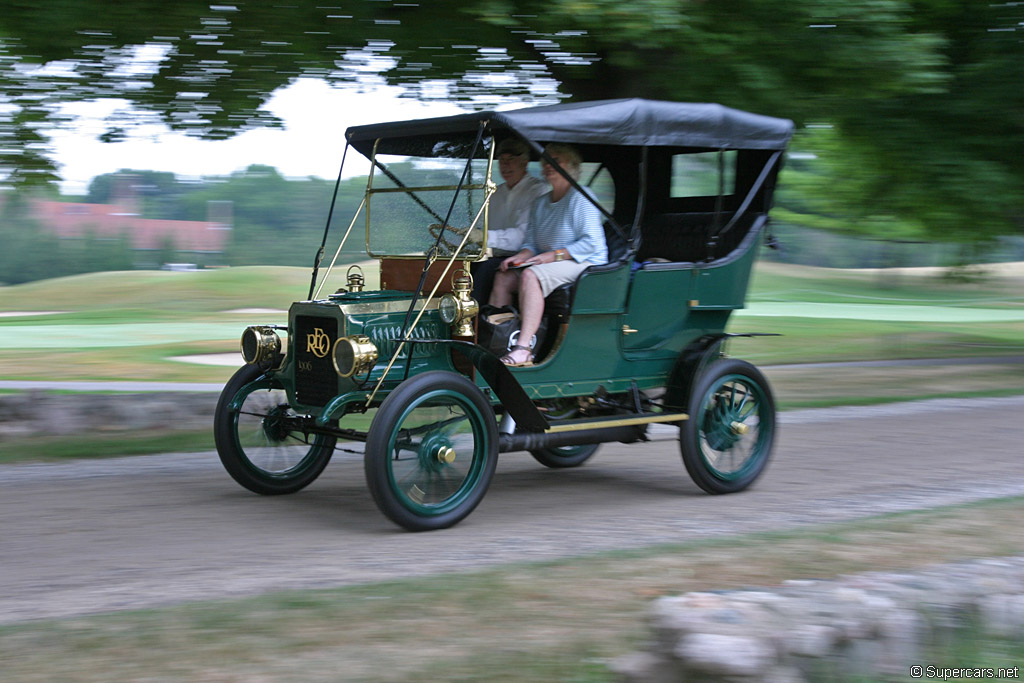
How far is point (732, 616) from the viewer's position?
3559 millimetres

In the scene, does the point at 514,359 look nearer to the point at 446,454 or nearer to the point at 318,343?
the point at 446,454

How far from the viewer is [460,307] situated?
20.6ft

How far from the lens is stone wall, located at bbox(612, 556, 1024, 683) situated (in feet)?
11.2

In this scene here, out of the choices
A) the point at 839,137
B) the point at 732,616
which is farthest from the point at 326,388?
the point at 839,137

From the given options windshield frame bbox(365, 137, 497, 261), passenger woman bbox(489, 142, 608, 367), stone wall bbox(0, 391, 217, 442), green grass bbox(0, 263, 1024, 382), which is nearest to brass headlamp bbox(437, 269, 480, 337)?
windshield frame bbox(365, 137, 497, 261)

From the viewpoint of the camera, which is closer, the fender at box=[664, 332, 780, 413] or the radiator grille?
the radiator grille

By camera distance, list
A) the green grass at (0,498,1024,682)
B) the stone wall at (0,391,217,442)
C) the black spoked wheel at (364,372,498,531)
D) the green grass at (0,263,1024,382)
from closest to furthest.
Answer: the green grass at (0,498,1024,682) → the black spoked wheel at (364,372,498,531) → the stone wall at (0,391,217,442) → the green grass at (0,263,1024,382)

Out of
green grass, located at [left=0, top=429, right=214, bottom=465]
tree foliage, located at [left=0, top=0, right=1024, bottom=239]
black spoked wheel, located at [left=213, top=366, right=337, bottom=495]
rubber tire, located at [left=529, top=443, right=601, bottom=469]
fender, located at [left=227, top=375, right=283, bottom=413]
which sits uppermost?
tree foliage, located at [left=0, top=0, right=1024, bottom=239]

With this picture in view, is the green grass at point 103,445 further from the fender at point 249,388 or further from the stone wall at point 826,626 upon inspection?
the stone wall at point 826,626

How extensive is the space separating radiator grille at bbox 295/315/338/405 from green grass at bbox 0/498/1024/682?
179 cm

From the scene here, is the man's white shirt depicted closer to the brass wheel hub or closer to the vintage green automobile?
the vintage green automobile

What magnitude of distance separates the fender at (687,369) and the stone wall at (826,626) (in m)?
3.05

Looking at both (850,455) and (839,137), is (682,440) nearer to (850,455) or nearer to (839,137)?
(850,455)

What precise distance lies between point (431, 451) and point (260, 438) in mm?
1414
